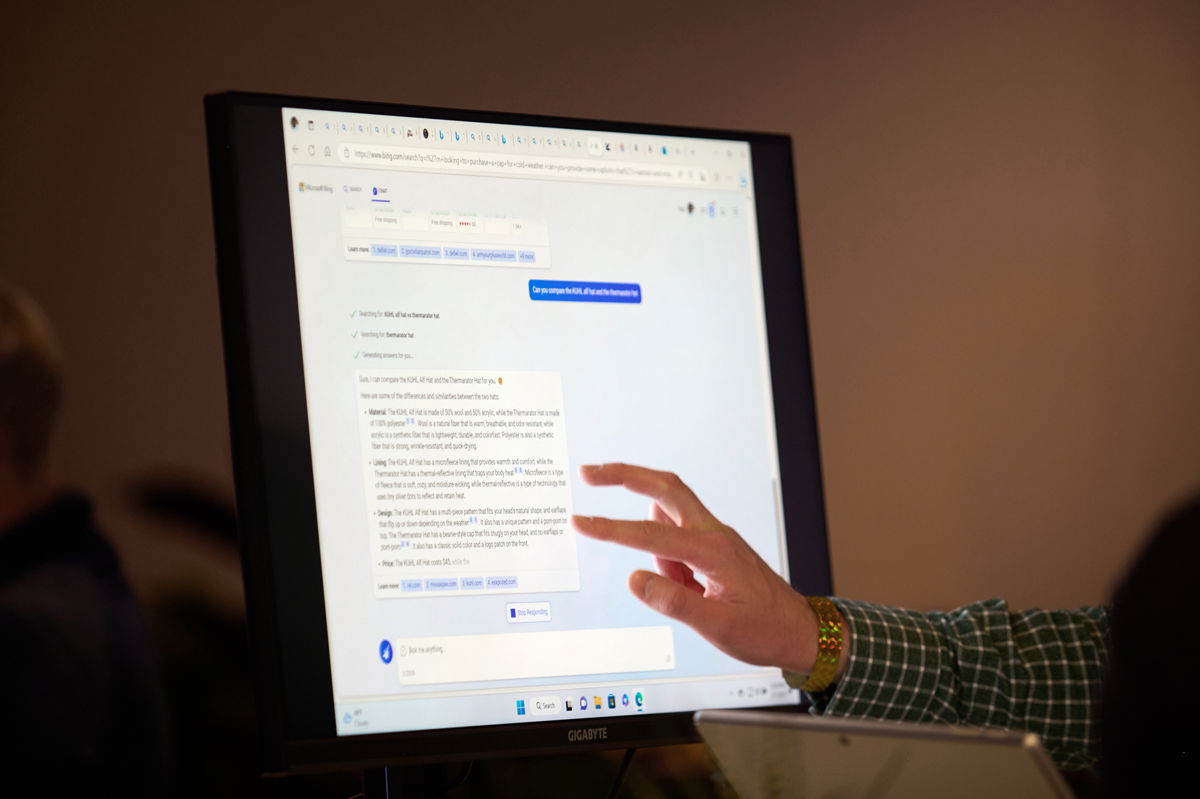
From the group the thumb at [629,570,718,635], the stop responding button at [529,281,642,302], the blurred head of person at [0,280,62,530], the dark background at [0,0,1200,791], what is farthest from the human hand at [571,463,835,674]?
the dark background at [0,0,1200,791]

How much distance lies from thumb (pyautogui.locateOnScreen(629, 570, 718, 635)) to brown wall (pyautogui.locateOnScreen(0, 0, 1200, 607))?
3.27 feet

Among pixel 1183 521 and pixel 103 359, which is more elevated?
pixel 103 359

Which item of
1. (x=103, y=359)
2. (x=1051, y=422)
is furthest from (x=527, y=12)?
(x=1051, y=422)

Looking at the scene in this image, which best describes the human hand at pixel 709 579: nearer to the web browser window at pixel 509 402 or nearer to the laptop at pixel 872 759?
the web browser window at pixel 509 402

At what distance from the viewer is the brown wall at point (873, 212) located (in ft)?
5.44

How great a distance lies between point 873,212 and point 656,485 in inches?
47.7

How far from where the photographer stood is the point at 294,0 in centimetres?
174

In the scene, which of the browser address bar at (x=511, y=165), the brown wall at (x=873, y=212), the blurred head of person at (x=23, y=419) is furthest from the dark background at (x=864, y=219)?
the browser address bar at (x=511, y=165)

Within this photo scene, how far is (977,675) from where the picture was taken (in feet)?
3.42

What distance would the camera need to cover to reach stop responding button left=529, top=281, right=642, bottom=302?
972 mm

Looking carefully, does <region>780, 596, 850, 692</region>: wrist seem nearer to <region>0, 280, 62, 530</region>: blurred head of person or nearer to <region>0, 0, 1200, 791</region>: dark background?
<region>0, 280, 62, 530</region>: blurred head of person

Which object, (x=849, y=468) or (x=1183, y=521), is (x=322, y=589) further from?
(x=849, y=468)

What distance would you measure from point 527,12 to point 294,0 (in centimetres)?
37

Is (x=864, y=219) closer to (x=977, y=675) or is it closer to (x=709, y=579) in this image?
(x=977, y=675)
